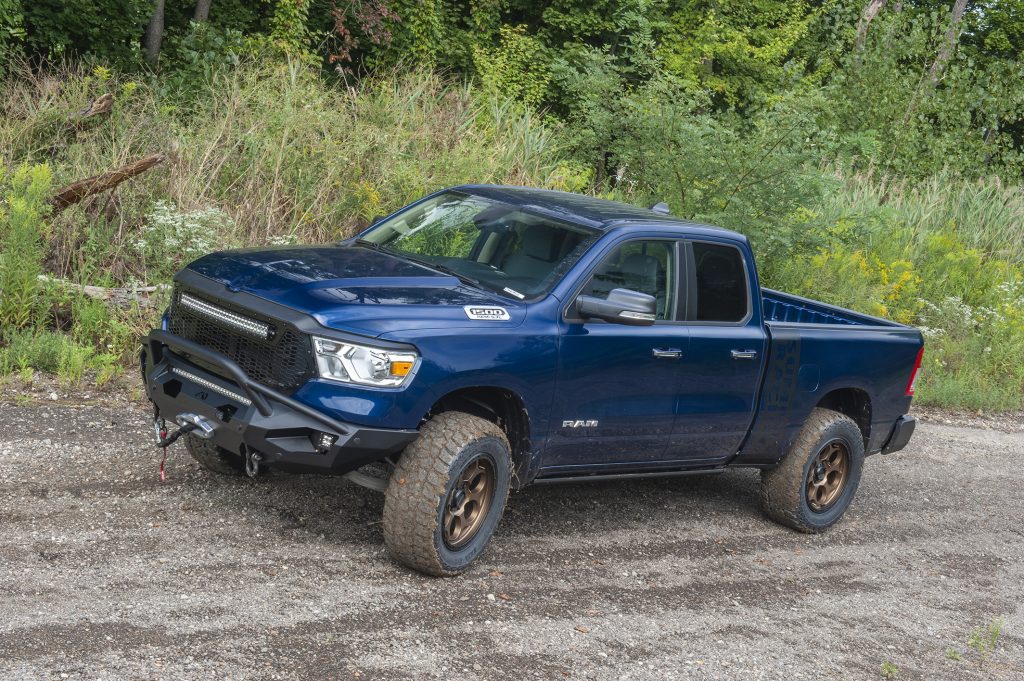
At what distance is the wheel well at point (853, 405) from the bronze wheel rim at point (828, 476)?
0.23 m

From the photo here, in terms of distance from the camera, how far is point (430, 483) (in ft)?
17.4

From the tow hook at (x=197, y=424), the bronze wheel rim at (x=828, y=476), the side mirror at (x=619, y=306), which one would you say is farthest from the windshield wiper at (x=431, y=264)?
the bronze wheel rim at (x=828, y=476)

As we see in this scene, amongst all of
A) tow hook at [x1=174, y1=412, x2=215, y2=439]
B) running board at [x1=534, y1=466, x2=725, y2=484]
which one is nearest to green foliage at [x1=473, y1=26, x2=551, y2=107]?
running board at [x1=534, y1=466, x2=725, y2=484]

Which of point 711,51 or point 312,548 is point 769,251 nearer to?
point 312,548

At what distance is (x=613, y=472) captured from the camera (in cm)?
642

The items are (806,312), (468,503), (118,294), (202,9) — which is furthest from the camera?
(202,9)

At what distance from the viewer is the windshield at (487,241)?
611cm

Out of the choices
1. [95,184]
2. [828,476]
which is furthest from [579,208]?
[95,184]

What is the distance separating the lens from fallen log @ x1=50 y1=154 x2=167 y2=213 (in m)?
9.64

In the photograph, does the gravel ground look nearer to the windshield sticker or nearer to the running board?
the running board

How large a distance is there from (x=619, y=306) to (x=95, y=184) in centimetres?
581

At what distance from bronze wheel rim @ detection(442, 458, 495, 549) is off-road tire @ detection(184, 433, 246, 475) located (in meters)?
1.48

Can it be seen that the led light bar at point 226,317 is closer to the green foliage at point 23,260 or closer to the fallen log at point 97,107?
the green foliage at point 23,260

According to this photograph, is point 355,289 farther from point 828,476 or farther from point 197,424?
point 828,476
